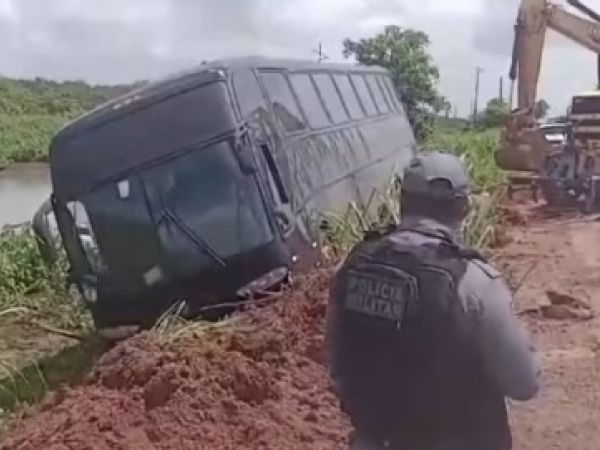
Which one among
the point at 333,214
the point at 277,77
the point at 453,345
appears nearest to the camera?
the point at 453,345

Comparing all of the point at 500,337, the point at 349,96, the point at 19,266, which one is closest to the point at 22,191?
the point at 19,266

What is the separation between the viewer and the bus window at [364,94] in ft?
48.3

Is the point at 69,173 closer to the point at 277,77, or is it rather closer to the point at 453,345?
the point at 277,77

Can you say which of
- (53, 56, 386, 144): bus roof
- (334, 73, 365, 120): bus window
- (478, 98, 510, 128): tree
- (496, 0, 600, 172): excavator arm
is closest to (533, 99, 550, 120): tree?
(496, 0, 600, 172): excavator arm

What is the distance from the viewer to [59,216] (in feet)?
30.4

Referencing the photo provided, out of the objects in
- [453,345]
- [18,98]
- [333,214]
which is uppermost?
[453,345]

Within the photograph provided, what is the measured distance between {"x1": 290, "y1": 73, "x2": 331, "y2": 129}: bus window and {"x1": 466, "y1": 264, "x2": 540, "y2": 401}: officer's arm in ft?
25.3

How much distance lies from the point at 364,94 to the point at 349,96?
3.76ft

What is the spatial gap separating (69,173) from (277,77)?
2.29 m

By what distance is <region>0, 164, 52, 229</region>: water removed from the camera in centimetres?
2656

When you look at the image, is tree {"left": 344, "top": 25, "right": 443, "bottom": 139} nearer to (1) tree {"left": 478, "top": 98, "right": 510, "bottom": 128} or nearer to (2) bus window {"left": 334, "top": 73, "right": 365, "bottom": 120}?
(1) tree {"left": 478, "top": 98, "right": 510, "bottom": 128}

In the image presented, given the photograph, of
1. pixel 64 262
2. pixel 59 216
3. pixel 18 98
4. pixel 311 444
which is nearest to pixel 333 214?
pixel 59 216

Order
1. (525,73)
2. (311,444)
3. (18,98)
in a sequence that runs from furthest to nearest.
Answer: (18,98)
(525,73)
(311,444)

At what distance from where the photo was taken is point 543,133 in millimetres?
18219
